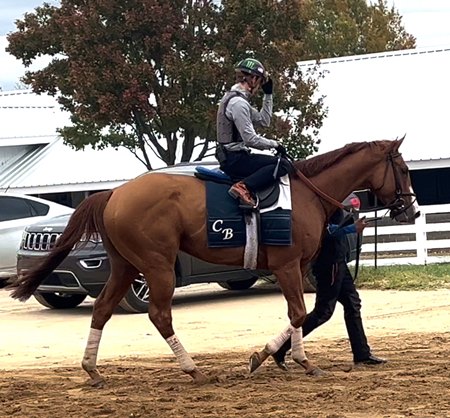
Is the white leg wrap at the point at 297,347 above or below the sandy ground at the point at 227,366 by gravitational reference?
above

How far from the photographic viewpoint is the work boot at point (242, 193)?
8844 millimetres

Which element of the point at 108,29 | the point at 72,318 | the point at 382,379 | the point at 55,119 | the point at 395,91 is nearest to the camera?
the point at 382,379

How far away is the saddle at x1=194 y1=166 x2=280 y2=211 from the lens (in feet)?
29.2

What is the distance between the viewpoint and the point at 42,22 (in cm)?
2155

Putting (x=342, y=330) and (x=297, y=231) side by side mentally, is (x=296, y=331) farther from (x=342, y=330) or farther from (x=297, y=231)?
(x=342, y=330)

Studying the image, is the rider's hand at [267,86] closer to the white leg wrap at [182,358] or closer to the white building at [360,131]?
the white leg wrap at [182,358]

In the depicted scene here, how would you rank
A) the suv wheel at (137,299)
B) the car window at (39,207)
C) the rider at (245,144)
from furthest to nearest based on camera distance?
the car window at (39,207) → the suv wheel at (137,299) → the rider at (245,144)

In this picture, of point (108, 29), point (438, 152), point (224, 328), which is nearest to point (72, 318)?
point (224, 328)

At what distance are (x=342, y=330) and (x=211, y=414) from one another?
4891 millimetres

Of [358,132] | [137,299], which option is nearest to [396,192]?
[137,299]

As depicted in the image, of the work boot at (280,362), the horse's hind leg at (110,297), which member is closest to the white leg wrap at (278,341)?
the work boot at (280,362)

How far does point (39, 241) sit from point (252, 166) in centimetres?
593

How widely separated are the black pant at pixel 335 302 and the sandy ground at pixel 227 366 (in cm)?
22

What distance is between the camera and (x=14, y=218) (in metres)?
17.9
